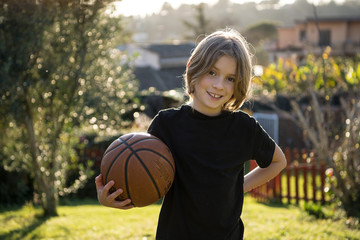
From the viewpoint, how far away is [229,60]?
2986 mm

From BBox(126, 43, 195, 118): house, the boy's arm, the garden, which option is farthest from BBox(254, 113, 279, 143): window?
the boy's arm

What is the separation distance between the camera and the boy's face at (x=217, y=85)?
9.80 feet

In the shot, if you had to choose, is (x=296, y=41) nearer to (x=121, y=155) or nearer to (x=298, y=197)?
(x=298, y=197)

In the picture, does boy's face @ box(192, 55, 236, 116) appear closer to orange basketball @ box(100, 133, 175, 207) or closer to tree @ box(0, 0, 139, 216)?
orange basketball @ box(100, 133, 175, 207)

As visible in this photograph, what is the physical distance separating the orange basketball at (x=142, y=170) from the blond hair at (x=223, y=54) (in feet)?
1.60

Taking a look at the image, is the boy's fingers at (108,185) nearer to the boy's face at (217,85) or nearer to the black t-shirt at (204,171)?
the black t-shirt at (204,171)

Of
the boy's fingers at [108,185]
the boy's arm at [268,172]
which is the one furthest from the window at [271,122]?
the boy's fingers at [108,185]

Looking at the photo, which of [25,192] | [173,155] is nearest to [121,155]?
[173,155]

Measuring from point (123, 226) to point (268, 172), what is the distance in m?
4.24

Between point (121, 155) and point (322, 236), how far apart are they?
3.98 meters

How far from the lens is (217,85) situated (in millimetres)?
2977

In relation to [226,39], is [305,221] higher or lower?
lower

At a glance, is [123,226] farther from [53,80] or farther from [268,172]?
Result: [268,172]

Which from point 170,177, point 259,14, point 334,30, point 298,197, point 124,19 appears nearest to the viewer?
point 170,177
